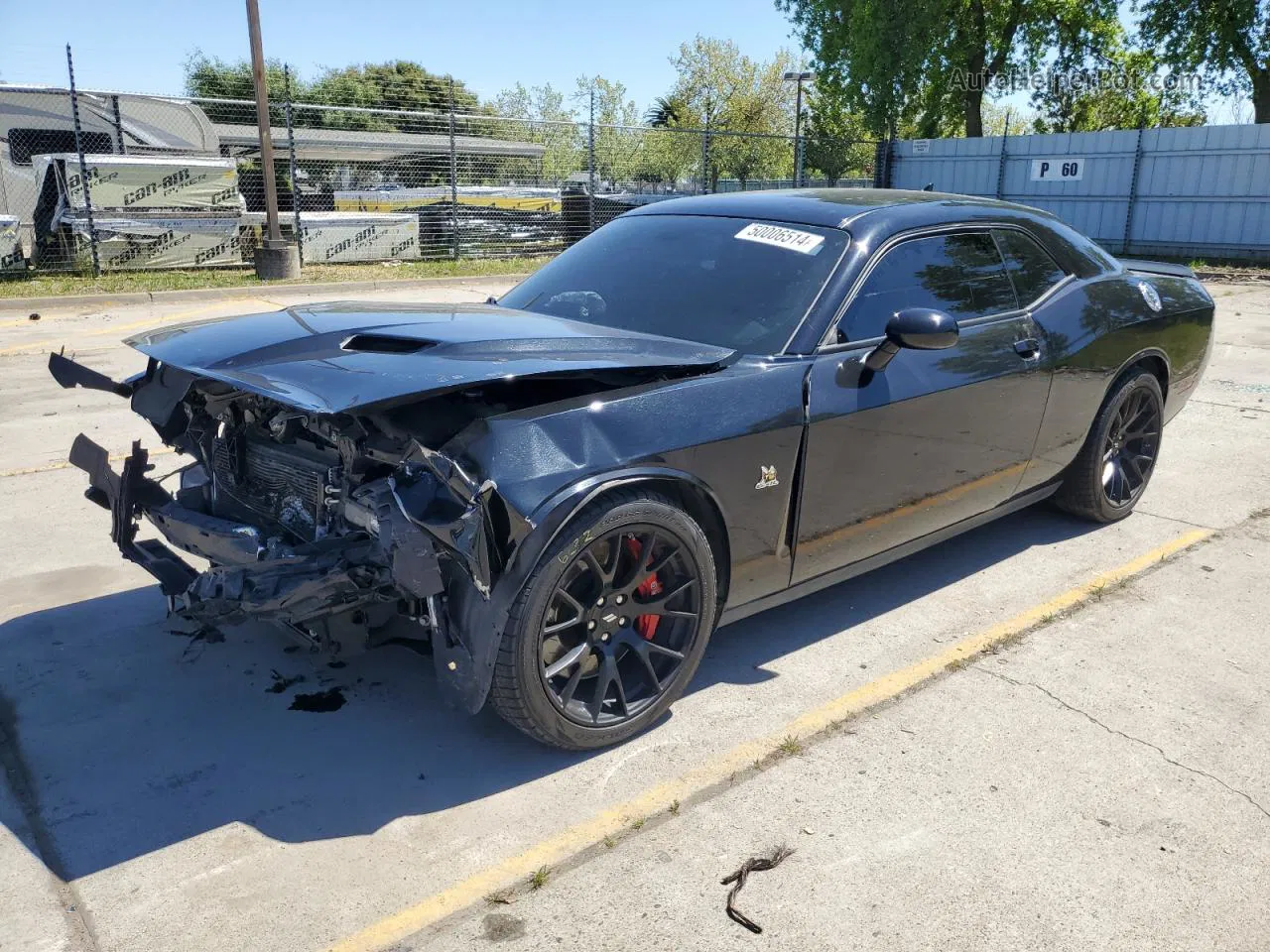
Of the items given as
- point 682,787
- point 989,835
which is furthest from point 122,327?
point 989,835

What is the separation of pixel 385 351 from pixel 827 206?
1922 mm

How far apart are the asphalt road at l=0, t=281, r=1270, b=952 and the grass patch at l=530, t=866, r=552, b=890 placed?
0.4 inches

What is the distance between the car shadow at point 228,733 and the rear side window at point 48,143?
17.8 m

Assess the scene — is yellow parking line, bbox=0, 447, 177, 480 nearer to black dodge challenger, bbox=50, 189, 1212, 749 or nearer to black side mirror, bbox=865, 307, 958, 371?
A: black dodge challenger, bbox=50, 189, 1212, 749

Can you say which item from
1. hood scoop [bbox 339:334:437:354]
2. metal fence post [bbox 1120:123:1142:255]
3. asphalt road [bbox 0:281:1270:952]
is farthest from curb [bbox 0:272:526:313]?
metal fence post [bbox 1120:123:1142:255]

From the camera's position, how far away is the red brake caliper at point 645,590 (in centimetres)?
295

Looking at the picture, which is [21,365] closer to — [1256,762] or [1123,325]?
[1123,325]

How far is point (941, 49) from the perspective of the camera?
29656mm

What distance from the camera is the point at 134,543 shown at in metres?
3.34

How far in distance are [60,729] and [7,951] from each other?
0.98m

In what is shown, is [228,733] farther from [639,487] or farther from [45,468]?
[45,468]

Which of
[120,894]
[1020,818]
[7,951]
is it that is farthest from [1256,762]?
[7,951]

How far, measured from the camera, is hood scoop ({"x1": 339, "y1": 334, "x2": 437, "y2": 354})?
2906 millimetres

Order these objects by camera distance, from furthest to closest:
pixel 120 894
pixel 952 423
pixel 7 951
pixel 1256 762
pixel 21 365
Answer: pixel 21 365 < pixel 952 423 < pixel 1256 762 < pixel 120 894 < pixel 7 951
